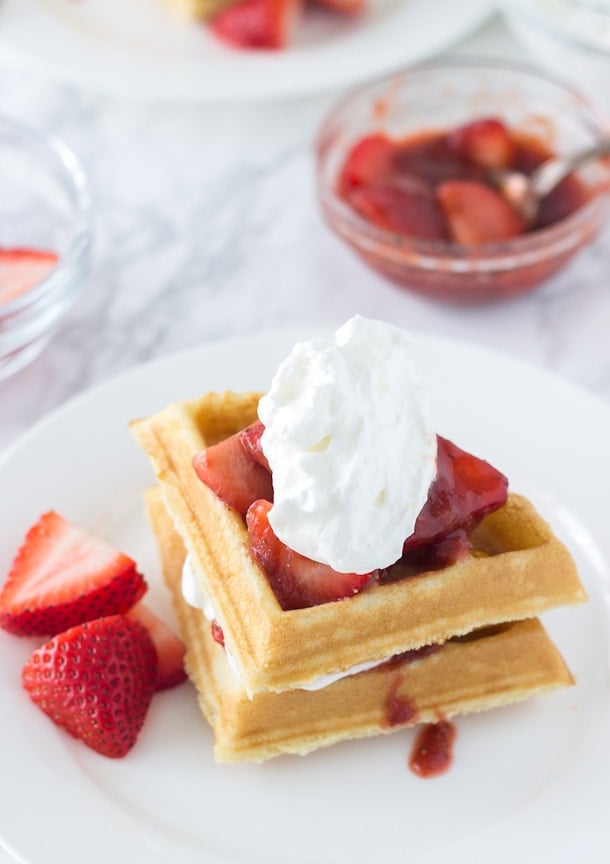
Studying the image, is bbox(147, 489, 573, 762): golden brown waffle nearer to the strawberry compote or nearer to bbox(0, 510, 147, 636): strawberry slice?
bbox(0, 510, 147, 636): strawberry slice

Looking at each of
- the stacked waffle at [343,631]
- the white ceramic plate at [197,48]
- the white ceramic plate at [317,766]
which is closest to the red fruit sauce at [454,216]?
the white ceramic plate at [197,48]

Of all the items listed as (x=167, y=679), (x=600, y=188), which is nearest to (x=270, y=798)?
(x=167, y=679)

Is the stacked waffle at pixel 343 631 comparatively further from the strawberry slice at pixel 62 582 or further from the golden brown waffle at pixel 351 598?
the strawberry slice at pixel 62 582

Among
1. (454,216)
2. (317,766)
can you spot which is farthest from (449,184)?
(317,766)

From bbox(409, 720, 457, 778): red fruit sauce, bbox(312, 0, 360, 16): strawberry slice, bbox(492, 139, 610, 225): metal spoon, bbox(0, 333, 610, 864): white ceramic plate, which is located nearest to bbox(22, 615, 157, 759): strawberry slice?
bbox(0, 333, 610, 864): white ceramic plate

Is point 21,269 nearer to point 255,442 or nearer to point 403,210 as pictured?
point 403,210

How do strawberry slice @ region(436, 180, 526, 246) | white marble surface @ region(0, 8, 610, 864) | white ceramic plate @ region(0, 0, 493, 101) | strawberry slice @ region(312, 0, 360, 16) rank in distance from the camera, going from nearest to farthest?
strawberry slice @ region(436, 180, 526, 246)
white marble surface @ region(0, 8, 610, 864)
white ceramic plate @ region(0, 0, 493, 101)
strawberry slice @ region(312, 0, 360, 16)

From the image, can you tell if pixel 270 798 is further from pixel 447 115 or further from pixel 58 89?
pixel 58 89
